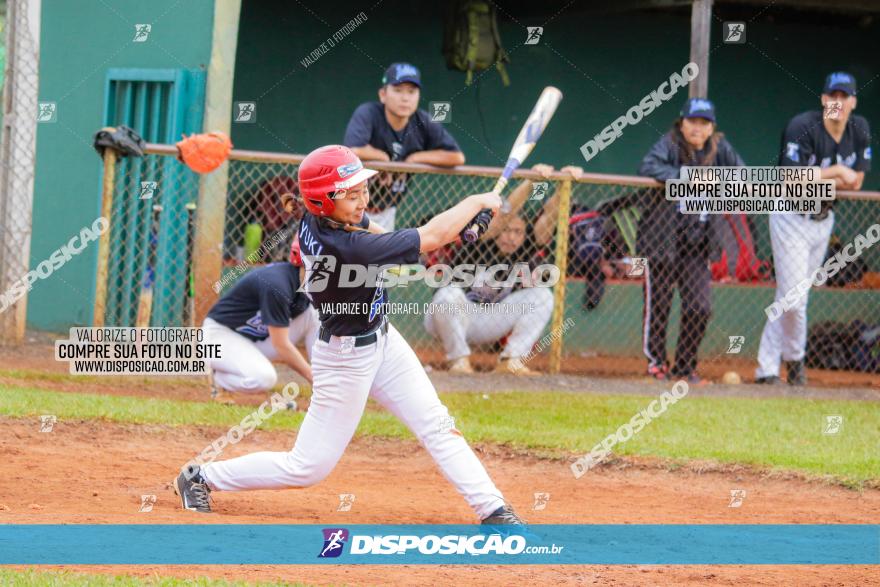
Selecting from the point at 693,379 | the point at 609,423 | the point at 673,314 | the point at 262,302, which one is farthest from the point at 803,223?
the point at 262,302

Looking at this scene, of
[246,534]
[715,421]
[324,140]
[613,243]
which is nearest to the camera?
[246,534]

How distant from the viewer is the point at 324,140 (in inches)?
517

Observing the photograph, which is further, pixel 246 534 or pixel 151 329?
pixel 151 329

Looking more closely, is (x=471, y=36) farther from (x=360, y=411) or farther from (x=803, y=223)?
(x=360, y=411)

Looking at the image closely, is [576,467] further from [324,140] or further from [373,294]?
[324,140]

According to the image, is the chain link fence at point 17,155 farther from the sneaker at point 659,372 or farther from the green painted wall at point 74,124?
the sneaker at point 659,372

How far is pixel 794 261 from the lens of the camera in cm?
1030

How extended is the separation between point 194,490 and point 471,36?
784 centimetres

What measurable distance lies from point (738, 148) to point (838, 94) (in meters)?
4.38

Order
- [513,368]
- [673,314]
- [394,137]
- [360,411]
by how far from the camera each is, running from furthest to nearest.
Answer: [673,314], [513,368], [394,137], [360,411]

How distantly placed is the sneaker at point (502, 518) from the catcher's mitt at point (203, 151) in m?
4.63

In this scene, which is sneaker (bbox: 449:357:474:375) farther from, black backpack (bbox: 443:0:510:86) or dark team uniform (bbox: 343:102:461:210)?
black backpack (bbox: 443:0:510:86)

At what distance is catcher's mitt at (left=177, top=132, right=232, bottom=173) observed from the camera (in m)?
9.28

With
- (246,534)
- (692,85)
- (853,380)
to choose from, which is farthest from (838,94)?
(246,534)
